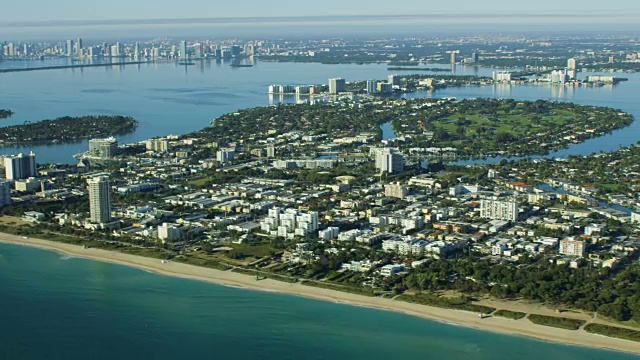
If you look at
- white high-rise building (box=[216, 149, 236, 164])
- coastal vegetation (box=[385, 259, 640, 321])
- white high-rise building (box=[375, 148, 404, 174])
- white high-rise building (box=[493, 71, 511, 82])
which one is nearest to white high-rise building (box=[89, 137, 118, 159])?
white high-rise building (box=[216, 149, 236, 164])

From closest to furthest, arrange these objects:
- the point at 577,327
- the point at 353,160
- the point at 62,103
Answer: the point at 577,327 → the point at 353,160 → the point at 62,103

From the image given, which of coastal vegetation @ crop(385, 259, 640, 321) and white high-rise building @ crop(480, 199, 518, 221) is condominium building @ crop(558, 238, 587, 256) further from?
white high-rise building @ crop(480, 199, 518, 221)

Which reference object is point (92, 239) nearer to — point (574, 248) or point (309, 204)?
point (309, 204)

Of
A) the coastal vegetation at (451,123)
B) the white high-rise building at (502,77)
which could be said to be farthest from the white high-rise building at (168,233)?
the white high-rise building at (502,77)

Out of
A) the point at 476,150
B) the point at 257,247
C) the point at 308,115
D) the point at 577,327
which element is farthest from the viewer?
the point at 308,115

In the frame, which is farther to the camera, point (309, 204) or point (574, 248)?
point (309, 204)

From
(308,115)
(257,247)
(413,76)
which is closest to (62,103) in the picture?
(308,115)

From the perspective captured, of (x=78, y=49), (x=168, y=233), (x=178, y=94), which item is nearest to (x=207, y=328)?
(x=168, y=233)

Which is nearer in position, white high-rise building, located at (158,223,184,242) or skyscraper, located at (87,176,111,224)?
white high-rise building, located at (158,223,184,242)
